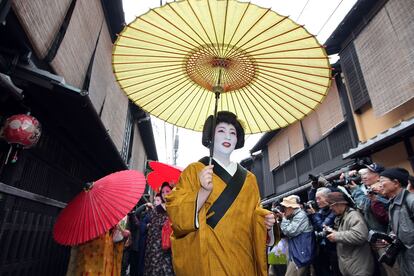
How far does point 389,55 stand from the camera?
6832mm

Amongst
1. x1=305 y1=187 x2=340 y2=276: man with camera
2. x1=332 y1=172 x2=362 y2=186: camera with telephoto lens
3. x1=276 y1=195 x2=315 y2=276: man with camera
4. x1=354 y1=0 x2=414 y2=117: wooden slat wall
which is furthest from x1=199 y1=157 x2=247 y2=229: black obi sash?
x1=354 y1=0 x2=414 y2=117: wooden slat wall

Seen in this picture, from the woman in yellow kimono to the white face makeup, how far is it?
0.44 feet

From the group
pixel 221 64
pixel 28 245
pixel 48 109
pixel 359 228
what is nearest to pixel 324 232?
pixel 359 228

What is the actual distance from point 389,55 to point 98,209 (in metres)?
7.50

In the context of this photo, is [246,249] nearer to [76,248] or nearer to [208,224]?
[208,224]

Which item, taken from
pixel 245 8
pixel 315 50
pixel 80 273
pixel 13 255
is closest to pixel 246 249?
pixel 315 50

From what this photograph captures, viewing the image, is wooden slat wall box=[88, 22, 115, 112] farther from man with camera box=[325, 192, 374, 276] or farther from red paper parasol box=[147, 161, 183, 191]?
man with camera box=[325, 192, 374, 276]

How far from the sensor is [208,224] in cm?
227

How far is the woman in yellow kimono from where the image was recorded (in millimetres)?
2139

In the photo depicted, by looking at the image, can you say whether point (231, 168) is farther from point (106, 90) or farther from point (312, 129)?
point (312, 129)

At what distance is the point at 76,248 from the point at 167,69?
301cm

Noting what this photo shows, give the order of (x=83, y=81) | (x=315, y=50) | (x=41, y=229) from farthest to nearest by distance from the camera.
Answer: (x=83, y=81) < (x=41, y=229) < (x=315, y=50)

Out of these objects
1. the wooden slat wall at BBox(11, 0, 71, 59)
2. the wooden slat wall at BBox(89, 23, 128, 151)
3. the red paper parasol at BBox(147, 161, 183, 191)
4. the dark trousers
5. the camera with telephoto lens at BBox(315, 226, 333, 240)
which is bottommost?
the dark trousers

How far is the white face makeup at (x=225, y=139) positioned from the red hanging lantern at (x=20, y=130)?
2.23m
